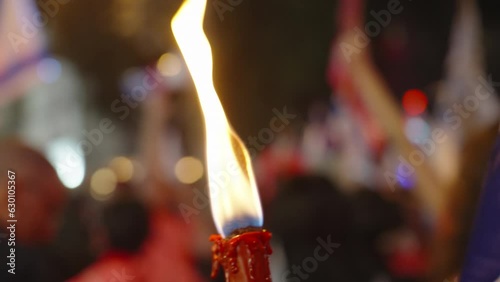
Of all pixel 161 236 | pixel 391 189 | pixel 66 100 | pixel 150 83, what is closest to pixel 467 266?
pixel 161 236

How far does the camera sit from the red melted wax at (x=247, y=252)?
0.35m

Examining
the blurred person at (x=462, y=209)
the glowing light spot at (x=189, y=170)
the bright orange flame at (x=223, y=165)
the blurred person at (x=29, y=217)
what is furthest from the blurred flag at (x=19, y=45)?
the bright orange flame at (x=223, y=165)

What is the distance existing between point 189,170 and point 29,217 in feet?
5.09

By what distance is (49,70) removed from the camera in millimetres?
2959

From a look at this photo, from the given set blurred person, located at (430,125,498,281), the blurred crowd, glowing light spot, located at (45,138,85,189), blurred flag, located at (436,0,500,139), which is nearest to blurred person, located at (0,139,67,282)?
the blurred crowd

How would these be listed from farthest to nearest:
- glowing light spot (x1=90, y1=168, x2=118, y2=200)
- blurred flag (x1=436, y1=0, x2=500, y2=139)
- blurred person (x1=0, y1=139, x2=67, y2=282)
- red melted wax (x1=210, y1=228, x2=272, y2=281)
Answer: glowing light spot (x1=90, y1=168, x2=118, y2=200)
blurred flag (x1=436, y1=0, x2=500, y2=139)
blurred person (x1=0, y1=139, x2=67, y2=282)
red melted wax (x1=210, y1=228, x2=272, y2=281)

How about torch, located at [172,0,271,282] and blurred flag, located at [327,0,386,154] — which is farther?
blurred flag, located at [327,0,386,154]

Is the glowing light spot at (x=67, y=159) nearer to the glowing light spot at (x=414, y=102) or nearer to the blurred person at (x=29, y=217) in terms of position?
A: the blurred person at (x=29, y=217)

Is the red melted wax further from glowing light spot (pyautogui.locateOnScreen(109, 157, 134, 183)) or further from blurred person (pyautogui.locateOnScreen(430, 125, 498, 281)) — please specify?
glowing light spot (pyautogui.locateOnScreen(109, 157, 134, 183))

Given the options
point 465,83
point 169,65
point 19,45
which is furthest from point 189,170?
point 465,83

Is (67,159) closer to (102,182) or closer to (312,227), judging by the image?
(102,182)

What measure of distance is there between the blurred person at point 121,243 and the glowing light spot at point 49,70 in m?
1.14

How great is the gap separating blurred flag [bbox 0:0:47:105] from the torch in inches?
74.9

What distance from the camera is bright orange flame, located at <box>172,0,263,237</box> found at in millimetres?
416
